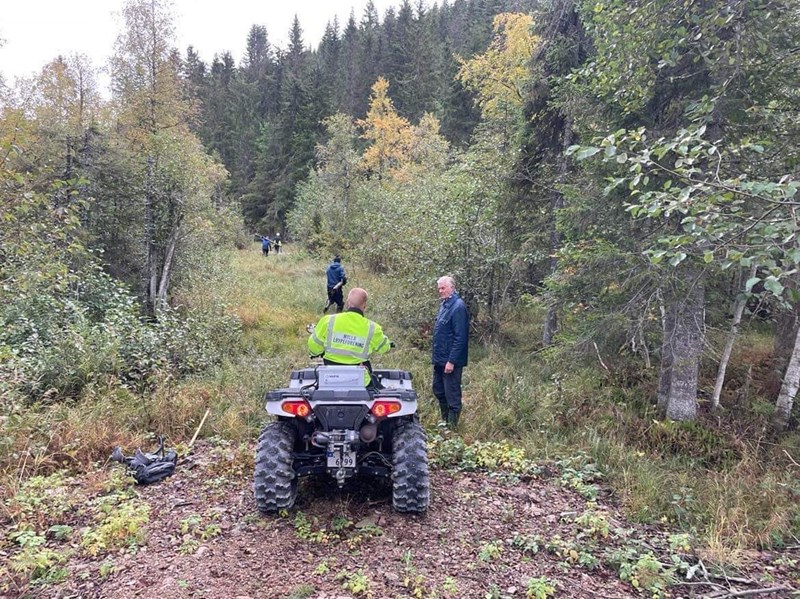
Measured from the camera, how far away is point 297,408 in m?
3.80

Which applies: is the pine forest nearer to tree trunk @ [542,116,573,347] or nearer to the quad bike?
tree trunk @ [542,116,573,347]

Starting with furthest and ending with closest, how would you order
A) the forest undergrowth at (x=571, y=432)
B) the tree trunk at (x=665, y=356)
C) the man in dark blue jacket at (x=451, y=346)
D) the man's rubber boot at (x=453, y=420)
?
the tree trunk at (x=665, y=356) < the man's rubber boot at (x=453, y=420) < the man in dark blue jacket at (x=451, y=346) < the forest undergrowth at (x=571, y=432)

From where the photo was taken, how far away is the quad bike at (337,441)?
3.74m

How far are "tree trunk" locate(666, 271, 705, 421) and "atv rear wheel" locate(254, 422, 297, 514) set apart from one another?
188 inches

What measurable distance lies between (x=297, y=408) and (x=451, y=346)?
2.76 metres

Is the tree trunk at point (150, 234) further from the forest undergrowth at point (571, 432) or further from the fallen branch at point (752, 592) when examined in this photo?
the fallen branch at point (752, 592)

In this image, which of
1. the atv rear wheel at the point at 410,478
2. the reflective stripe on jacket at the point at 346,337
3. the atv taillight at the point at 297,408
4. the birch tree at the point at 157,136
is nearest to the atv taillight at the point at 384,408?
the atv rear wheel at the point at 410,478

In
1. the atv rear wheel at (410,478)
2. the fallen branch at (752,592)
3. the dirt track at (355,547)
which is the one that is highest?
the atv rear wheel at (410,478)

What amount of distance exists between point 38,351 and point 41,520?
361 centimetres

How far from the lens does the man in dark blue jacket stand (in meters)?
5.98

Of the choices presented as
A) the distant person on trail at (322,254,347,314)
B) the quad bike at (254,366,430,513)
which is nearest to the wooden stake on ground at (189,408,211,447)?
the quad bike at (254,366,430,513)

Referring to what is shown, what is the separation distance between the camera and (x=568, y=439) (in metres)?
5.86

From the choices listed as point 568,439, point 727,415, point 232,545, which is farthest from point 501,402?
point 232,545

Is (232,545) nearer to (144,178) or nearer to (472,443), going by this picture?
(472,443)
